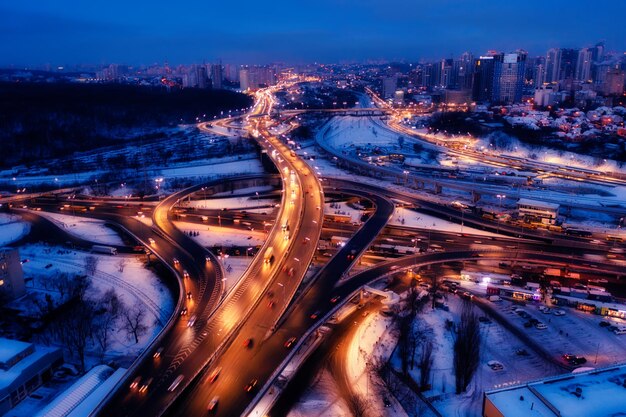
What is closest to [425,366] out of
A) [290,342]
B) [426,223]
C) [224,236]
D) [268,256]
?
[290,342]

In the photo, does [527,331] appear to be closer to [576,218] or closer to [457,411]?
[457,411]

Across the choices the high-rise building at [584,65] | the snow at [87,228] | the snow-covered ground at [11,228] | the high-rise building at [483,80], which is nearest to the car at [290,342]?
the snow at [87,228]

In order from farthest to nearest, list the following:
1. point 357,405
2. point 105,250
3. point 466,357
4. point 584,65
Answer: point 584,65, point 105,250, point 466,357, point 357,405

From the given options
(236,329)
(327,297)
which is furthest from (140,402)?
(327,297)

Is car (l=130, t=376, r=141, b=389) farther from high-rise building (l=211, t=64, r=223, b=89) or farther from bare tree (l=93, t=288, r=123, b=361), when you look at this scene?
high-rise building (l=211, t=64, r=223, b=89)

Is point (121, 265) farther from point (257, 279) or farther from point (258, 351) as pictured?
point (258, 351)
